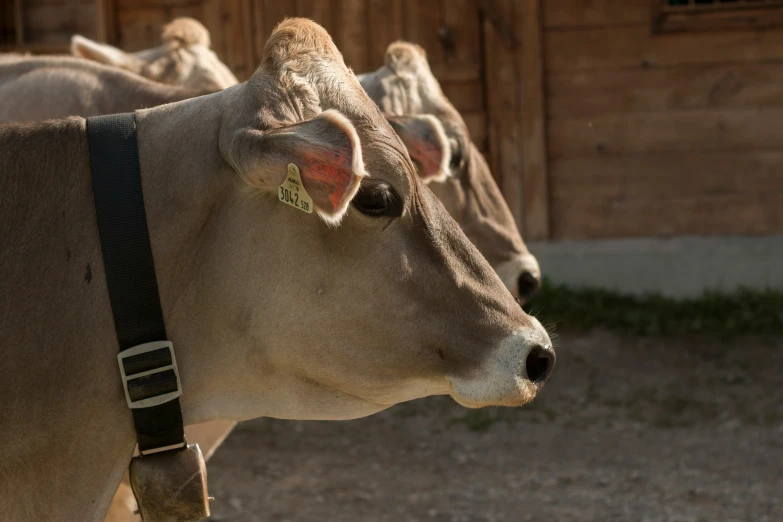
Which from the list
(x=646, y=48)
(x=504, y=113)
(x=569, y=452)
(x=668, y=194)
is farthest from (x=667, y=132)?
(x=569, y=452)

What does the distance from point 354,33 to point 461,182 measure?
374 cm

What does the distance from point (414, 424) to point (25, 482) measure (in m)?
4.59

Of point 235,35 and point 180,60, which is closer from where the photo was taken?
point 180,60

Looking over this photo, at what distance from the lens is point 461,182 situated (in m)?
4.45

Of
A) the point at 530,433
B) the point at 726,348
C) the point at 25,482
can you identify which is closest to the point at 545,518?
the point at 530,433

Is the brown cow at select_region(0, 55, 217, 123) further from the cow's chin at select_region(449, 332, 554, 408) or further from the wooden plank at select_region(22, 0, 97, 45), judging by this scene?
the wooden plank at select_region(22, 0, 97, 45)

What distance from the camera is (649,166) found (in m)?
7.91

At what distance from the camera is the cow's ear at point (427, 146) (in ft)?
12.1

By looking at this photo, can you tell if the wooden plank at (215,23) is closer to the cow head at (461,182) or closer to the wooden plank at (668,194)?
the wooden plank at (668,194)

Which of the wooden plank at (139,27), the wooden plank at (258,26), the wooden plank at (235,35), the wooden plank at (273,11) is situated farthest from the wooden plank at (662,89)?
the wooden plank at (139,27)

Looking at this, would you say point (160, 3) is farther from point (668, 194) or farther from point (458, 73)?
point (668, 194)

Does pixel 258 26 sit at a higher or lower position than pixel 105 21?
lower

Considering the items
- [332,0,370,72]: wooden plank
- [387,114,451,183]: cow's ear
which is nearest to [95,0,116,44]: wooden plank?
[332,0,370,72]: wooden plank

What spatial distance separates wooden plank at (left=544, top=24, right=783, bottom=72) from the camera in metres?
7.66
